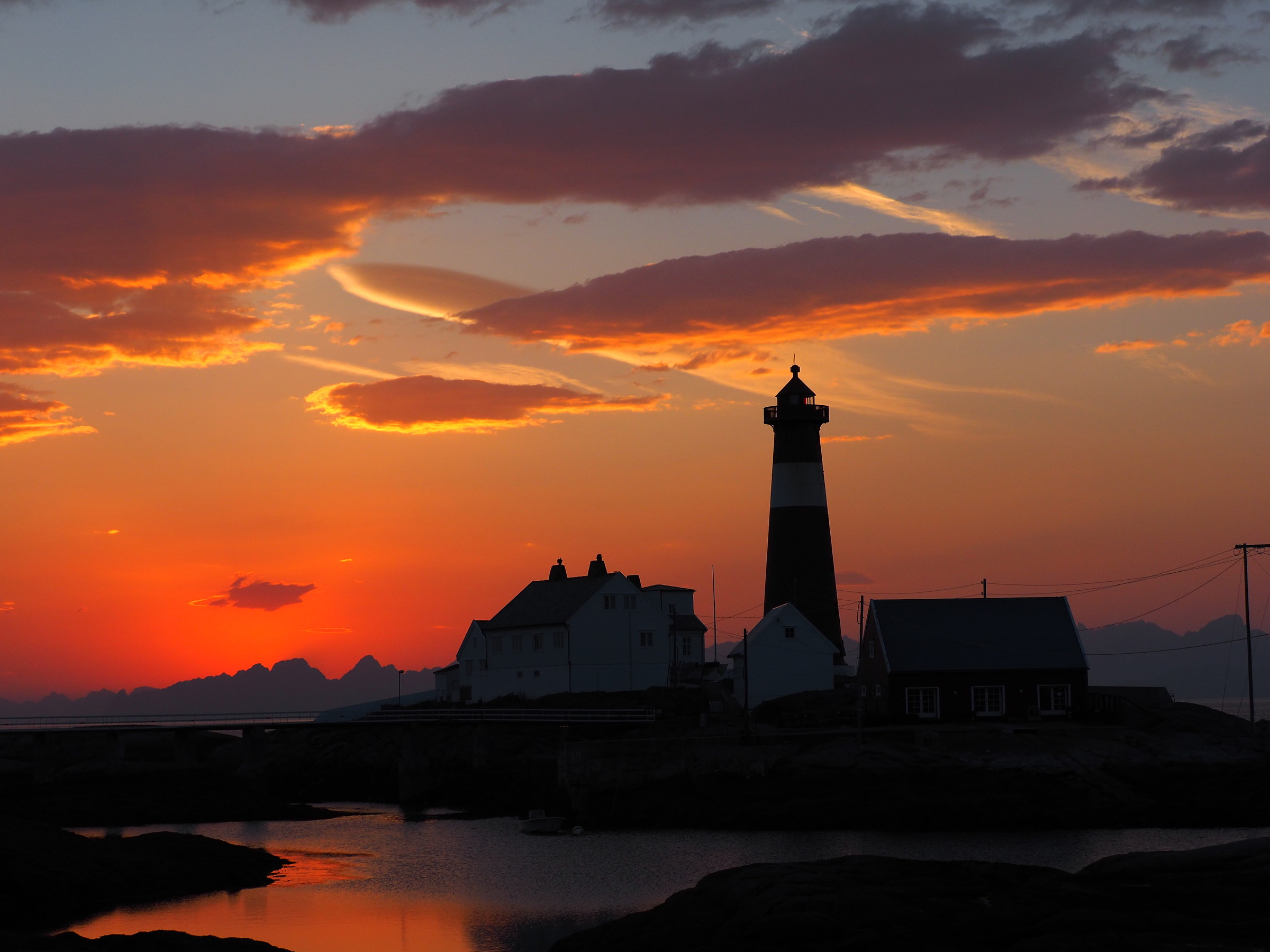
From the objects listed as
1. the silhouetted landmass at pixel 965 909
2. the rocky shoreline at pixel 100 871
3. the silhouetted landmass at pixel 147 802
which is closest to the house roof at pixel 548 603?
the silhouetted landmass at pixel 147 802

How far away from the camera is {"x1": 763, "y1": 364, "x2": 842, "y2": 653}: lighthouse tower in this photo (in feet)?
250

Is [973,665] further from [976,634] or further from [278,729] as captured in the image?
[278,729]

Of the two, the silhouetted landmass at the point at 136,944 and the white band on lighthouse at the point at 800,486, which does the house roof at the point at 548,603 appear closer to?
the white band on lighthouse at the point at 800,486

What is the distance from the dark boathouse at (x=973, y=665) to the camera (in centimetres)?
6250

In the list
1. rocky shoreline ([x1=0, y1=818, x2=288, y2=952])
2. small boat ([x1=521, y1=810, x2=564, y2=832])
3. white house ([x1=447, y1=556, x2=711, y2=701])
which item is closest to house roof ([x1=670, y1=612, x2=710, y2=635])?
white house ([x1=447, y1=556, x2=711, y2=701])

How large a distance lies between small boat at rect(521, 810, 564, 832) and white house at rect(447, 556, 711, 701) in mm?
21831

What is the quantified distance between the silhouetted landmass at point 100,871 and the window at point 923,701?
2916cm

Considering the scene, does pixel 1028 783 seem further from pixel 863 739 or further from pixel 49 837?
pixel 49 837

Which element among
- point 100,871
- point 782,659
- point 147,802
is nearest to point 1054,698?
point 782,659

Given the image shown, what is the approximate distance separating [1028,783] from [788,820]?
932 centimetres

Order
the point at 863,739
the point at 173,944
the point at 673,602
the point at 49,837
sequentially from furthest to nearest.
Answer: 1. the point at 673,602
2. the point at 863,739
3. the point at 49,837
4. the point at 173,944

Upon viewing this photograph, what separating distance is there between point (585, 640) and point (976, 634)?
23192mm

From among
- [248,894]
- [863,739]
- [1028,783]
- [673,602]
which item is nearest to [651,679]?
[673,602]

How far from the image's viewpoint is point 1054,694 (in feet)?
207
